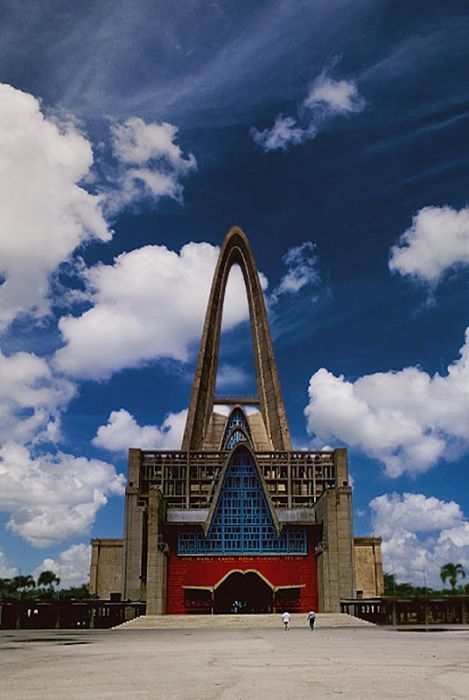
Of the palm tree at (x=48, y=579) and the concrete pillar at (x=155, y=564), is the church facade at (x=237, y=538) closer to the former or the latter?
the concrete pillar at (x=155, y=564)

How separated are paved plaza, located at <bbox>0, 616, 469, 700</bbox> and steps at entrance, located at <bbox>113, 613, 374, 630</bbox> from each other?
851 inches

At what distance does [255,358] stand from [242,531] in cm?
4604

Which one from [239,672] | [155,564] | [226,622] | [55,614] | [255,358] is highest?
[255,358]

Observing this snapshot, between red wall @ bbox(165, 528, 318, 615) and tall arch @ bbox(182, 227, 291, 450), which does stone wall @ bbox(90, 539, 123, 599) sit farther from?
red wall @ bbox(165, 528, 318, 615)

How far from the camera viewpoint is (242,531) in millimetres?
61250

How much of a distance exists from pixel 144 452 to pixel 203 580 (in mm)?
19935

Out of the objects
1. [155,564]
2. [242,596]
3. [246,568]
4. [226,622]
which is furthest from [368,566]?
[226,622]

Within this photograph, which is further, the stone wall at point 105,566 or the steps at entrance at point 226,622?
the stone wall at point 105,566

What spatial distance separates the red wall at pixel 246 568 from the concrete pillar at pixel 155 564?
6.46 ft

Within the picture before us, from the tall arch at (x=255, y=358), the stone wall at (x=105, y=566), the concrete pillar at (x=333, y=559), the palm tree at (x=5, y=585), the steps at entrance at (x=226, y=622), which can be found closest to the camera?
the steps at entrance at (x=226, y=622)

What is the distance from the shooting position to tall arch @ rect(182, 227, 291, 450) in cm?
9119

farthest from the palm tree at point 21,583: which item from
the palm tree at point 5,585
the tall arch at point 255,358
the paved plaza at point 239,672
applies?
the paved plaza at point 239,672

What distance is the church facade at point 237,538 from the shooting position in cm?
5806

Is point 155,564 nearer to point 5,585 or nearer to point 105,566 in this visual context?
point 105,566
